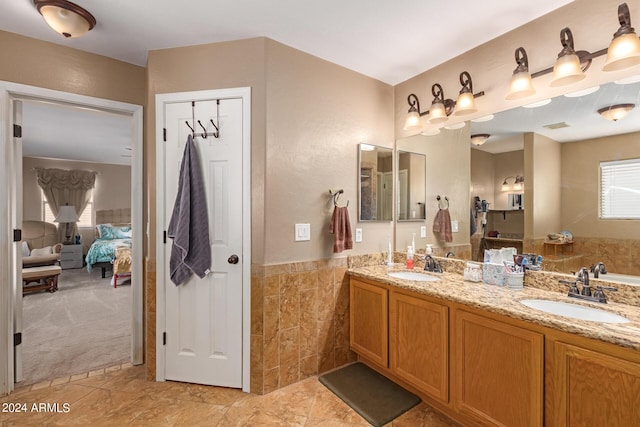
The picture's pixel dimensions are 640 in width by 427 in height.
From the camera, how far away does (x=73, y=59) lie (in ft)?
7.30

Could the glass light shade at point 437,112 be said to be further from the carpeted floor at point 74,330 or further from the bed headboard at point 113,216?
the bed headboard at point 113,216

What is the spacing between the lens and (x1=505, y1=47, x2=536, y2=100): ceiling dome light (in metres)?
1.76

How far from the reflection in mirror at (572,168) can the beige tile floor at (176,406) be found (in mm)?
1322

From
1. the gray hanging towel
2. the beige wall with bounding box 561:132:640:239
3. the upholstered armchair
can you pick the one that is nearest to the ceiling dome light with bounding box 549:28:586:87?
the beige wall with bounding box 561:132:640:239

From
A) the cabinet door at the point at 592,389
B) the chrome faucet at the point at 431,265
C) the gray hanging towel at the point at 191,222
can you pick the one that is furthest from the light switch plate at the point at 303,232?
the cabinet door at the point at 592,389

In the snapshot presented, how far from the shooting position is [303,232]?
2.25 m

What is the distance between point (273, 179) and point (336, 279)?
3.18 feet

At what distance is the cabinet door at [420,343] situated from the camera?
1.75 meters

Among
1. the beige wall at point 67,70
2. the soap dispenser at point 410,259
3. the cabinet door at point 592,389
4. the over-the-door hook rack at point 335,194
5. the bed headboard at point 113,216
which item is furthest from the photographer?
the bed headboard at point 113,216

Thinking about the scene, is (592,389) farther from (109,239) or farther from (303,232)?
(109,239)

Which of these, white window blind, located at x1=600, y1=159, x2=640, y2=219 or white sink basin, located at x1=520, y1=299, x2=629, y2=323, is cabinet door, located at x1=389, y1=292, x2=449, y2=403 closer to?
white sink basin, located at x1=520, y1=299, x2=629, y2=323

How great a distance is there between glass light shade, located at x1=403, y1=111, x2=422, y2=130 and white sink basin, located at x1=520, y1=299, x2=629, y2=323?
1543 millimetres

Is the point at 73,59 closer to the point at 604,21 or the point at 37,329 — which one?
the point at 37,329

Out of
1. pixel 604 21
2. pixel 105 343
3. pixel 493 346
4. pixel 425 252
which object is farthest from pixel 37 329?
pixel 604 21
